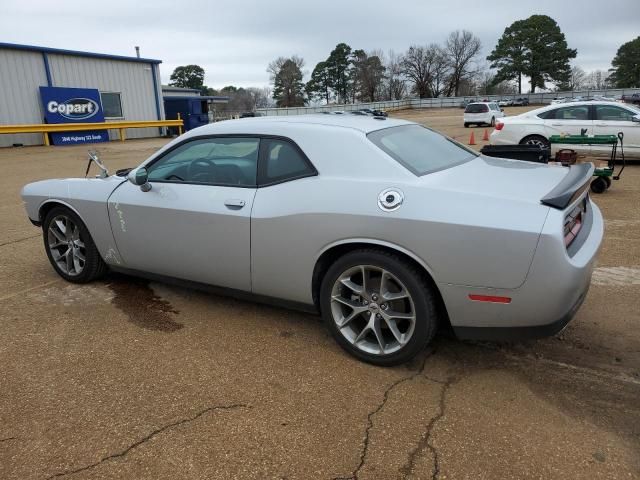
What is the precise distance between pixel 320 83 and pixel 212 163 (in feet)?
307

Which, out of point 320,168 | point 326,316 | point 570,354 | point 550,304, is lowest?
point 570,354

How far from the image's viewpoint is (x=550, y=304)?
258 cm

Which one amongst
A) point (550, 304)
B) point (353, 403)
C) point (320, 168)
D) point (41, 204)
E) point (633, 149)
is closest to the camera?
point (550, 304)

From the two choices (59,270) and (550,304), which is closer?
(550,304)

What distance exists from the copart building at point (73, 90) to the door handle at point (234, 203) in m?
21.7

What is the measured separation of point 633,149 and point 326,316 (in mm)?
10759

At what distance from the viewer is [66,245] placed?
4578 millimetres

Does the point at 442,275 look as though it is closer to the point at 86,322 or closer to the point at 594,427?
the point at 594,427

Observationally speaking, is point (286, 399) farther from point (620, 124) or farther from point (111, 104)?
point (111, 104)

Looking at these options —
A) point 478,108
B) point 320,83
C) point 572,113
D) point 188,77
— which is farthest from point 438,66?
point 572,113

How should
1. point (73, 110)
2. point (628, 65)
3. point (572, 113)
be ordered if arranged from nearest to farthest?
1. point (572, 113)
2. point (73, 110)
3. point (628, 65)

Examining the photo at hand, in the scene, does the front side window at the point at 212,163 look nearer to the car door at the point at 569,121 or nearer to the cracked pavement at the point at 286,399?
the cracked pavement at the point at 286,399

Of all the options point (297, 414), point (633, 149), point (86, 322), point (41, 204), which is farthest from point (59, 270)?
point (633, 149)

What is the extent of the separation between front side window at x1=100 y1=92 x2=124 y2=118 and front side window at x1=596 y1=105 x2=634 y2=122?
72.4ft
